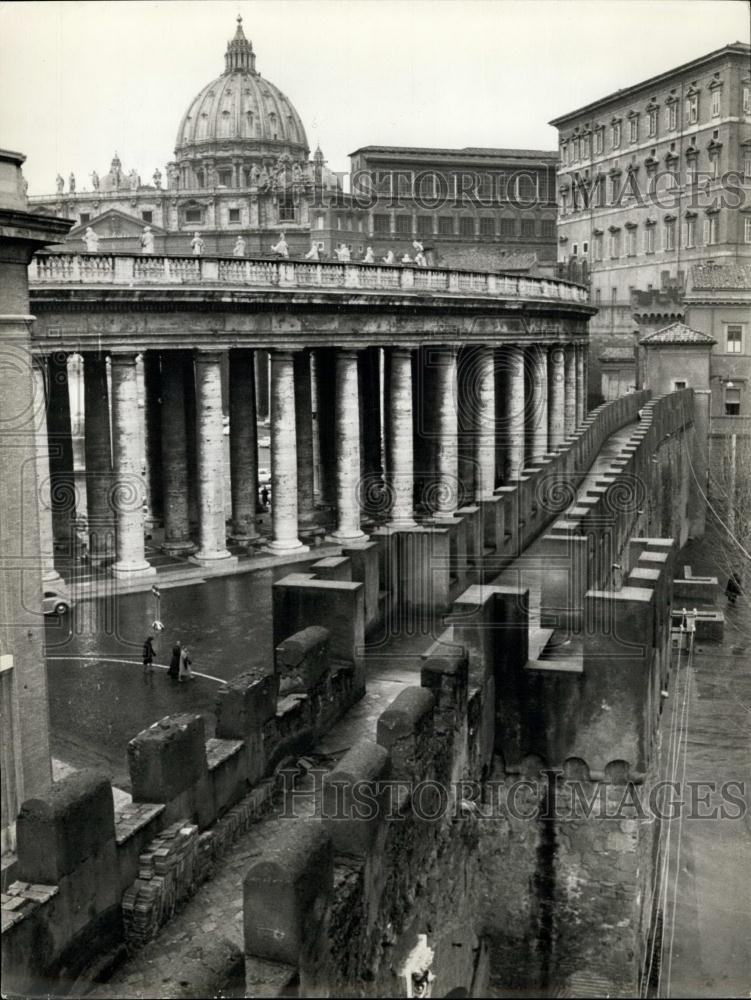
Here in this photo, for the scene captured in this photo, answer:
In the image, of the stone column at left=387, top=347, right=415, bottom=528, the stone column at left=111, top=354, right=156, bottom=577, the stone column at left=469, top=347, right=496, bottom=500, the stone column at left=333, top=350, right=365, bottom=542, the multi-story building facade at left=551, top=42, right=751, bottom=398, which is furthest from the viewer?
the multi-story building facade at left=551, top=42, right=751, bottom=398

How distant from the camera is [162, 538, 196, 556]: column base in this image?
36500 millimetres

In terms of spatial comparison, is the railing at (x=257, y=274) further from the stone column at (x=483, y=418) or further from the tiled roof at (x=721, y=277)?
the tiled roof at (x=721, y=277)

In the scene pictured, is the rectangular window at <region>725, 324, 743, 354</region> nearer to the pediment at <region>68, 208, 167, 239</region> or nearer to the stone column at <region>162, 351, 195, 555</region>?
the stone column at <region>162, 351, 195, 555</region>

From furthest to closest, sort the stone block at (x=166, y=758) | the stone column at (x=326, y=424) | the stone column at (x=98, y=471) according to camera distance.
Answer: the stone column at (x=326, y=424)
the stone column at (x=98, y=471)
the stone block at (x=166, y=758)

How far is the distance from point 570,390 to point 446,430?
17154 millimetres

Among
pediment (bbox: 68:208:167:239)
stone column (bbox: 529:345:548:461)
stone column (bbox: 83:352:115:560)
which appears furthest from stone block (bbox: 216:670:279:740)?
pediment (bbox: 68:208:167:239)

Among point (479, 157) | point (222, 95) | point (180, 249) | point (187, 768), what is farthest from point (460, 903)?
point (222, 95)

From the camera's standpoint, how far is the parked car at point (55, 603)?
28797mm

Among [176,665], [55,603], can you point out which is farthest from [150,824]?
[55,603]

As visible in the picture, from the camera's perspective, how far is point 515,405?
50.3 meters

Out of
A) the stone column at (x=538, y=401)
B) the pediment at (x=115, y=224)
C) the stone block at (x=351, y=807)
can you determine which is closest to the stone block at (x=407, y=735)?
the stone block at (x=351, y=807)

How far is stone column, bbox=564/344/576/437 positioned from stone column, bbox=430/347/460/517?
47.1 ft

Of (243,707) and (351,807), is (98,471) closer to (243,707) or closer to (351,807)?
(243,707)

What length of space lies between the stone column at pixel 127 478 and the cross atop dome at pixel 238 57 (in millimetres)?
112951
